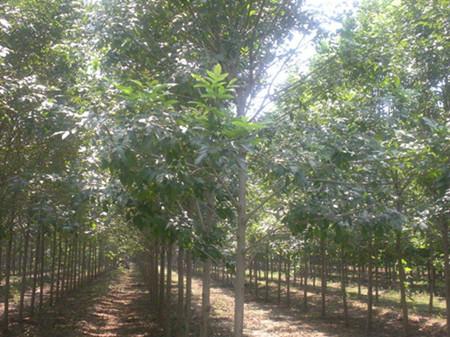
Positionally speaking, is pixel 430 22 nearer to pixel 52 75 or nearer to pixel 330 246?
pixel 52 75

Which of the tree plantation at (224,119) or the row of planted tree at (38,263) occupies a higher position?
the tree plantation at (224,119)

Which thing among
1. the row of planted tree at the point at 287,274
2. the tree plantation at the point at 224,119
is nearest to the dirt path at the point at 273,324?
the row of planted tree at the point at 287,274

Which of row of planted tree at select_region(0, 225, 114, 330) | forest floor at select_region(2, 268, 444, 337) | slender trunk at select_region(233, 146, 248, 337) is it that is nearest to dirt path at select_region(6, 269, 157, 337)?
forest floor at select_region(2, 268, 444, 337)

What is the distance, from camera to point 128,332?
578 inches

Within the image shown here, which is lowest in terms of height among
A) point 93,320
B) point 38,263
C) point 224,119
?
point 93,320

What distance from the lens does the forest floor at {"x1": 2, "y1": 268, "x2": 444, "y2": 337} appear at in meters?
14.6

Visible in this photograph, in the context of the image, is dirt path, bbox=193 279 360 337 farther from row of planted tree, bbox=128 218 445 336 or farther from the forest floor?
row of planted tree, bbox=128 218 445 336

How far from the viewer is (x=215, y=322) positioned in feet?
55.7

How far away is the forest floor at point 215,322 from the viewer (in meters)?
14.6

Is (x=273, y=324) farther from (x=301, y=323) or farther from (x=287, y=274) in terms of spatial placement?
(x=287, y=274)

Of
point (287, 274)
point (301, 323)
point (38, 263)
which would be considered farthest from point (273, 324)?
point (38, 263)

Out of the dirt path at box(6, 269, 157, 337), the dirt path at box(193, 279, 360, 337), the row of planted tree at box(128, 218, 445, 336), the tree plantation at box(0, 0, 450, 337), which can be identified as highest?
the tree plantation at box(0, 0, 450, 337)

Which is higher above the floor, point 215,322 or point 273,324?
point 215,322

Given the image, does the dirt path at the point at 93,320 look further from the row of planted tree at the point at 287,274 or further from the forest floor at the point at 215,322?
the row of planted tree at the point at 287,274
